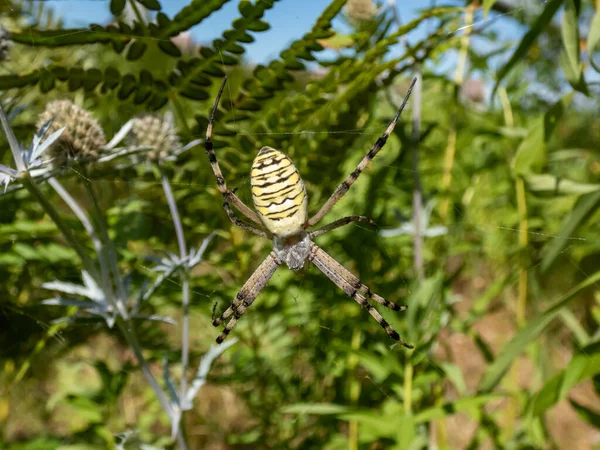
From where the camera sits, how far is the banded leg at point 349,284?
51.1 inches

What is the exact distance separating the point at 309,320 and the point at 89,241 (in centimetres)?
72

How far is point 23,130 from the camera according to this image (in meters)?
1.29

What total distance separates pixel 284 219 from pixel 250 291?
1.16 ft

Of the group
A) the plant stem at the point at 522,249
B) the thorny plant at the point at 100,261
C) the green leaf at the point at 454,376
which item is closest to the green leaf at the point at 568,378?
the green leaf at the point at 454,376

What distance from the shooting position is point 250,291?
1.33 m

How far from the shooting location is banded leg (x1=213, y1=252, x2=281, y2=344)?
1321mm

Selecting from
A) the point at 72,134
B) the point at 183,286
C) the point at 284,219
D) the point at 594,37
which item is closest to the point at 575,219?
the point at 594,37

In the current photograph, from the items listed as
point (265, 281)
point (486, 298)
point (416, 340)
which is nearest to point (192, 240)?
point (265, 281)

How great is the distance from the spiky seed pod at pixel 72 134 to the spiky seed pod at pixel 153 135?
5.4 inches

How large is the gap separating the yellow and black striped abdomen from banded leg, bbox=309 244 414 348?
0.31 meters

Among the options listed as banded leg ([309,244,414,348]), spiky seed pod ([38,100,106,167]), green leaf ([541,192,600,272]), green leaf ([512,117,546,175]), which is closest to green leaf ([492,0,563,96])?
green leaf ([512,117,546,175])

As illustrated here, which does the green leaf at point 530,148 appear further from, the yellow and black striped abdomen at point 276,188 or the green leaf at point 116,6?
the green leaf at point 116,6

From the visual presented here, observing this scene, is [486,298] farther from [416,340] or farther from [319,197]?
[319,197]

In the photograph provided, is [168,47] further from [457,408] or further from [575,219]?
[457,408]
